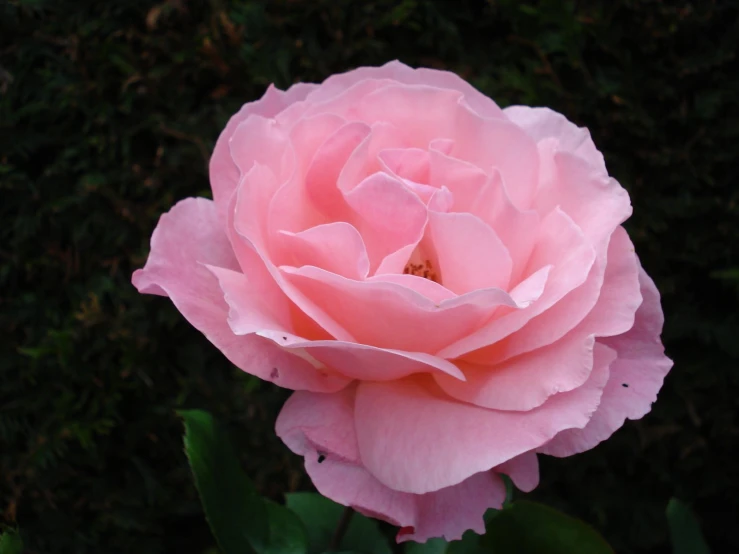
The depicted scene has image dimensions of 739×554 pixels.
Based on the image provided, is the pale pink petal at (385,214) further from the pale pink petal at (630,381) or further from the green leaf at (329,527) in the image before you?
the green leaf at (329,527)

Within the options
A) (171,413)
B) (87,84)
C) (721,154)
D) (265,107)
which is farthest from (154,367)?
(721,154)

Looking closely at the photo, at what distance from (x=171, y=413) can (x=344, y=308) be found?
0.76 meters

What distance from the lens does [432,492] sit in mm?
357

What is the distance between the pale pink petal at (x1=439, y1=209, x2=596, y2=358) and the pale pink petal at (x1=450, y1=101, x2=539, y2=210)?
32 mm

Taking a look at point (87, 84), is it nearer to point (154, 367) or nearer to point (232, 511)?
point (154, 367)

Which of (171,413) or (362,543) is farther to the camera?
(171,413)

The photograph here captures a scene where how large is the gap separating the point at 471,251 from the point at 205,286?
160mm

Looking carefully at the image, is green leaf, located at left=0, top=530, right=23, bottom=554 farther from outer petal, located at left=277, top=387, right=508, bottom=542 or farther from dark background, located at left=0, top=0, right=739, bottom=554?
dark background, located at left=0, top=0, right=739, bottom=554

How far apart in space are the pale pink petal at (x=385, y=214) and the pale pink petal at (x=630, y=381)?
0.46 feet

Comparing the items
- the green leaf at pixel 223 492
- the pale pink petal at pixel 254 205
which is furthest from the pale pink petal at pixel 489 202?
the green leaf at pixel 223 492

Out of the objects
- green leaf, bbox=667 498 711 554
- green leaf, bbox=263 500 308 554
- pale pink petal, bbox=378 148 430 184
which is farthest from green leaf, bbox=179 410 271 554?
green leaf, bbox=667 498 711 554

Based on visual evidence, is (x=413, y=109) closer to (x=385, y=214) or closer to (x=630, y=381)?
(x=385, y=214)

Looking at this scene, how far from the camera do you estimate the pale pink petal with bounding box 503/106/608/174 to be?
1.42ft

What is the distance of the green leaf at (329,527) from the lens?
55cm
